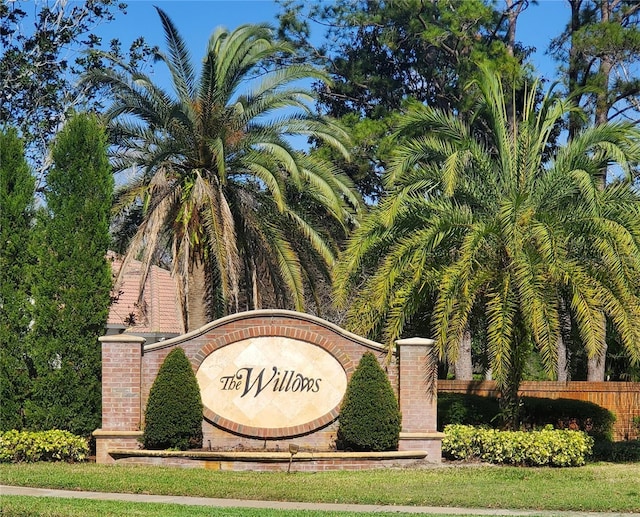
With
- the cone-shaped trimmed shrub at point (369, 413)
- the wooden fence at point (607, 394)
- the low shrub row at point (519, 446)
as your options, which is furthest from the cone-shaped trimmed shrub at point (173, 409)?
the wooden fence at point (607, 394)

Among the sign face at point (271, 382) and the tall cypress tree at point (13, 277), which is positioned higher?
the tall cypress tree at point (13, 277)

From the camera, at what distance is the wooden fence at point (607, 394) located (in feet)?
75.9

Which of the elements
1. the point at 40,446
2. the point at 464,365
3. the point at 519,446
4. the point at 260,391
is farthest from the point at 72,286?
the point at 464,365

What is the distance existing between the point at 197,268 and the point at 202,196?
192cm

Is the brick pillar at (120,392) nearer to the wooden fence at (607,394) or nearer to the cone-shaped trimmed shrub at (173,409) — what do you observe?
the cone-shaped trimmed shrub at (173,409)

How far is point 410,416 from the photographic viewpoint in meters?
16.4

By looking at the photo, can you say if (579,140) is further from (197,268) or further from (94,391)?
(94,391)

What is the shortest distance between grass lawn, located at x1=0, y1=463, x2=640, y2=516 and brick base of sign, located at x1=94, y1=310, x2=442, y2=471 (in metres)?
0.64

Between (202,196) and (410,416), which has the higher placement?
(202,196)

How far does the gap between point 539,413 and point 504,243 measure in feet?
20.1

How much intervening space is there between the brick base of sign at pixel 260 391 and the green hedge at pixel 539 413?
3.53 meters

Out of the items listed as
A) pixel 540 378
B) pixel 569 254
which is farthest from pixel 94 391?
pixel 540 378

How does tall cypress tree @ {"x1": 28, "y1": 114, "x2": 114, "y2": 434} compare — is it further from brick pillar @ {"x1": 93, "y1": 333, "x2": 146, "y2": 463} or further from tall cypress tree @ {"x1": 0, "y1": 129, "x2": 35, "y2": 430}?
brick pillar @ {"x1": 93, "y1": 333, "x2": 146, "y2": 463}

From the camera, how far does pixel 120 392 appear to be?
16188mm
